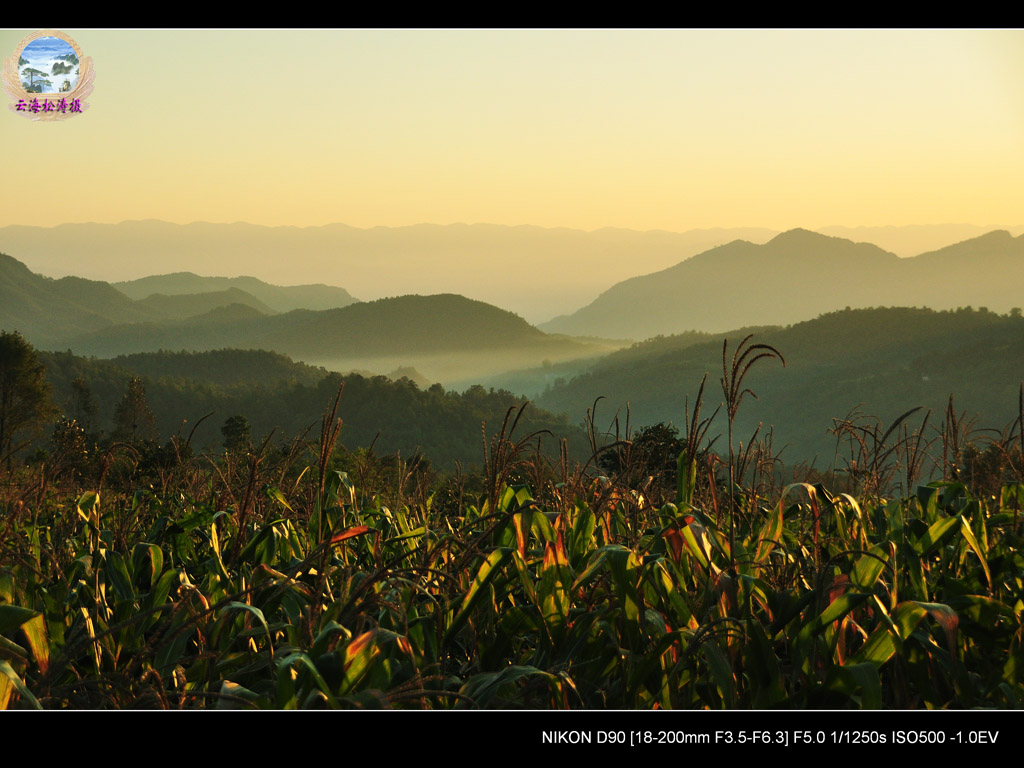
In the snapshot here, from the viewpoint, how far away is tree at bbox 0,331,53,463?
7206 centimetres

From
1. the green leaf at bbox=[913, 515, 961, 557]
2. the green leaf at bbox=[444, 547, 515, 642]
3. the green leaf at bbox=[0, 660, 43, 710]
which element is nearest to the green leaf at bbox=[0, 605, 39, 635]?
the green leaf at bbox=[0, 660, 43, 710]

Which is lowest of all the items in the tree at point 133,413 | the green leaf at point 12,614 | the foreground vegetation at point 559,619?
the foreground vegetation at point 559,619

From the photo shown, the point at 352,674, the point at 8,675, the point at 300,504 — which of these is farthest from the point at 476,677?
the point at 300,504

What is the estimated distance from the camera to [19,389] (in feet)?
242

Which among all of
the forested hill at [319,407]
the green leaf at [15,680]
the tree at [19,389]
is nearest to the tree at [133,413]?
the forested hill at [319,407]

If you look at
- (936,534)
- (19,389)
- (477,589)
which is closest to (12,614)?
(477,589)

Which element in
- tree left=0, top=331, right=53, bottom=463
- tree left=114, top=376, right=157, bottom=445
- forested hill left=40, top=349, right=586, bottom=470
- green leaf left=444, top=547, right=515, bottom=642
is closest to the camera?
green leaf left=444, top=547, right=515, bottom=642

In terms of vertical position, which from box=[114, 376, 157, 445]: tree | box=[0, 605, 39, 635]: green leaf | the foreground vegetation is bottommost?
the foreground vegetation

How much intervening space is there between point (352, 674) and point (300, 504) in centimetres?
450

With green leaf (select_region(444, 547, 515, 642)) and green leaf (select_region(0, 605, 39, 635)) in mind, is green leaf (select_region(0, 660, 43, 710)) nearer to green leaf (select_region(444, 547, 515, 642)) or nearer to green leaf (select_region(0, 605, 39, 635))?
green leaf (select_region(0, 605, 39, 635))

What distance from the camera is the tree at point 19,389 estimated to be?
72.1 m

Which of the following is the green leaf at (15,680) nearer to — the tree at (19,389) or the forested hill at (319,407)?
the tree at (19,389)

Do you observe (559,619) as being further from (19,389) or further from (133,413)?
(133,413)
